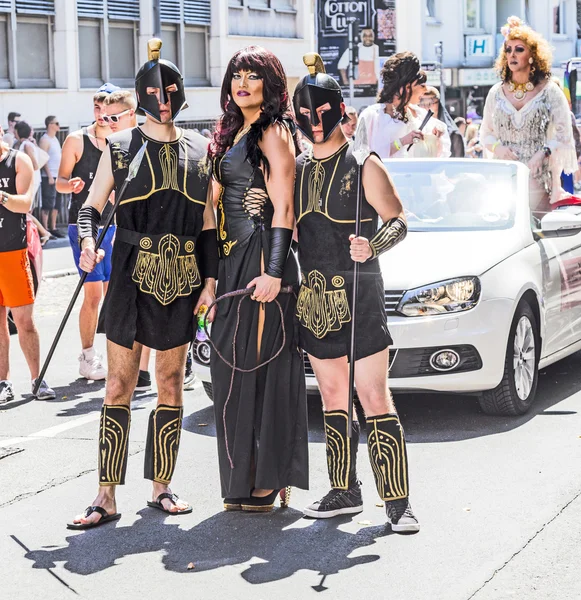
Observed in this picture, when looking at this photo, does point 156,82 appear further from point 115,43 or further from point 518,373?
point 115,43

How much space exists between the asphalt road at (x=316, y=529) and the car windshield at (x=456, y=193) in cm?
126

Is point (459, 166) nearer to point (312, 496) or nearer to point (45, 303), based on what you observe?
point (312, 496)

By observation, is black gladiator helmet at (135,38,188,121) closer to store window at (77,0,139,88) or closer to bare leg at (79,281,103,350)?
bare leg at (79,281,103,350)

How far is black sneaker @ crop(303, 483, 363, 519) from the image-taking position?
561 centimetres

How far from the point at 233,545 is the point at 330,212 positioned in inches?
55.7

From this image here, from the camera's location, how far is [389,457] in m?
5.43

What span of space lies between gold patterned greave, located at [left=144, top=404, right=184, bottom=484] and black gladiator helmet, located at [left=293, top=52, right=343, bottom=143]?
4.50 ft

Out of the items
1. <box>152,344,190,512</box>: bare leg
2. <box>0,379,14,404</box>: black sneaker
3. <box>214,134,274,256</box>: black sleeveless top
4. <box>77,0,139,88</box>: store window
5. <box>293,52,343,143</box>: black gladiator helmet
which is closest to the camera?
<box>293,52,343,143</box>: black gladiator helmet

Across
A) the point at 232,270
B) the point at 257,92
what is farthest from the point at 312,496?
the point at 257,92

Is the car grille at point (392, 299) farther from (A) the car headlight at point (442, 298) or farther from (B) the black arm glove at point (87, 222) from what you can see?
(B) the black arm glove at point (87, 222)

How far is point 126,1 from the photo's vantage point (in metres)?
31.1

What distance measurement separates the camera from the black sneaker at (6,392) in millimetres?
8359

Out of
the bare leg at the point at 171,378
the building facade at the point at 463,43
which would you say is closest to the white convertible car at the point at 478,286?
the bare leg at the point at 171,378

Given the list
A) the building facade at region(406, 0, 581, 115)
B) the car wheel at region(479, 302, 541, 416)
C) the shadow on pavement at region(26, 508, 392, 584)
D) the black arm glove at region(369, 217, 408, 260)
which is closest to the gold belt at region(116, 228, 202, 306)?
the black arm glove at region(369, 217, 408, 260)
